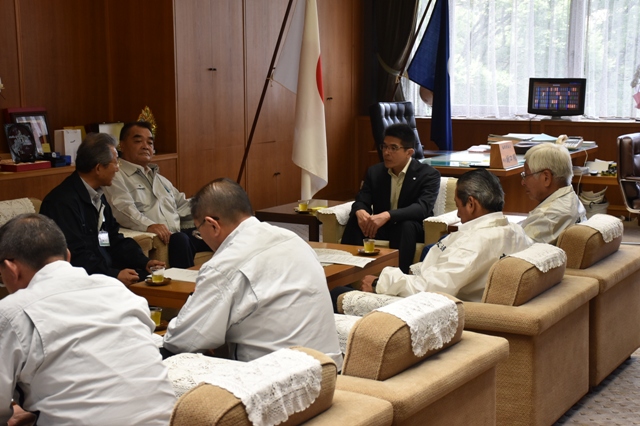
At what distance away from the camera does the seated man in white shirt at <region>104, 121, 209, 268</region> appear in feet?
16.5

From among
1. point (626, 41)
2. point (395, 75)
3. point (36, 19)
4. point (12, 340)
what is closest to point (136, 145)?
point (36, 19)

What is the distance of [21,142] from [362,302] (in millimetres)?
3527

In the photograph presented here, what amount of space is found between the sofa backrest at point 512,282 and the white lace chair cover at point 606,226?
73 centimetres

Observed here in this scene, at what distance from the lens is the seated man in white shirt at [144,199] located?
16.5 ft

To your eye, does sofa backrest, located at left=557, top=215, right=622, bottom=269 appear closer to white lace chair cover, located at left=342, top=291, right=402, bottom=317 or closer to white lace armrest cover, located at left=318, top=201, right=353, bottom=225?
white lace chair cover, located at left=342, top=291, right=402, bottom=317

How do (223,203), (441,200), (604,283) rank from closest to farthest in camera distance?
(223,203) → (604,283) → (441,200)

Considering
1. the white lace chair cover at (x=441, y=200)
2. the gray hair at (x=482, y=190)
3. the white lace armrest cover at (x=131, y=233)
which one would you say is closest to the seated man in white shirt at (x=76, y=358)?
the gray hair at (x=482, y=190)

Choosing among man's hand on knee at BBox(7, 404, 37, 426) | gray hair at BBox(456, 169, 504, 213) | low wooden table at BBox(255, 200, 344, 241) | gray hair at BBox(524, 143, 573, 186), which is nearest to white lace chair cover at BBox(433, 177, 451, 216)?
low wooden table at BBox(255, 200, 344, 241)

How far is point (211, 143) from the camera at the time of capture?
24.5 ft

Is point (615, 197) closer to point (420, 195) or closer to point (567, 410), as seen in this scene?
point (420, 195)

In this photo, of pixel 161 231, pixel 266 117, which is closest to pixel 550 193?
pixel 161 231

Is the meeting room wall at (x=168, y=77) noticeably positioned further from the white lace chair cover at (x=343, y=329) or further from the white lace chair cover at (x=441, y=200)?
the white lace chair cover at (x=343, y=329)

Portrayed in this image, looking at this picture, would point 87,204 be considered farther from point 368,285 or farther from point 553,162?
point 553,162

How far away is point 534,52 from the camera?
9172 millimetres
